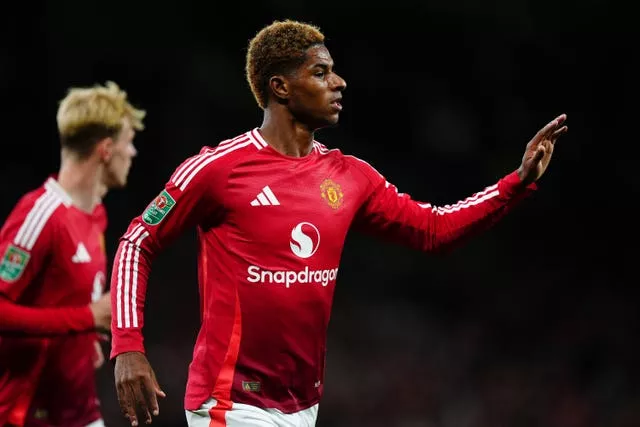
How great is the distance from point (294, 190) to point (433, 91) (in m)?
5.85

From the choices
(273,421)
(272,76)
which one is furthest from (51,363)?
(272,76)

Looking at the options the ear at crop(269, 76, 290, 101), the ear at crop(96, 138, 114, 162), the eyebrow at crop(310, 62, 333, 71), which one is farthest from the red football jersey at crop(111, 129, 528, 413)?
the ear at crop(96, 138, 114, 162)

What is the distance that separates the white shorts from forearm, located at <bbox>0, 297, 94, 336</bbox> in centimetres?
93

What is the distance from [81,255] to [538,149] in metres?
2.07

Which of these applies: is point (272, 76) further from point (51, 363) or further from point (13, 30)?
point (13, 30)

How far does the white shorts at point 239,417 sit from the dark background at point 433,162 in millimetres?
4391

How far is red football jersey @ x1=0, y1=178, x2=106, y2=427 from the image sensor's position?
410 cm

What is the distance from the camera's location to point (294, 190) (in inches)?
135

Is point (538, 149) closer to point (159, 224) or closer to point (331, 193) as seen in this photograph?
point (331, 193)

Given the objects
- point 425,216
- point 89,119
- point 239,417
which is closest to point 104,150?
point 89,119

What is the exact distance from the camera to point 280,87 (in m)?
3.59

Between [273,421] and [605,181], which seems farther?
[605,181]

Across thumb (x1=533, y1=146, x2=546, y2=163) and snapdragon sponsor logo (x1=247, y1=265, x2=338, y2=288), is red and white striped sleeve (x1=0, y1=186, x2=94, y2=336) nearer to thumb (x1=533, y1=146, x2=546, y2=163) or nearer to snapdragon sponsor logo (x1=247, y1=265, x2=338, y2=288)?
snapdragon sponsor logo (x1=247, y1=265, x2=338, y2=288)

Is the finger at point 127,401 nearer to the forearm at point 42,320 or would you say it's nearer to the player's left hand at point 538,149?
the forearm at point 42,320
